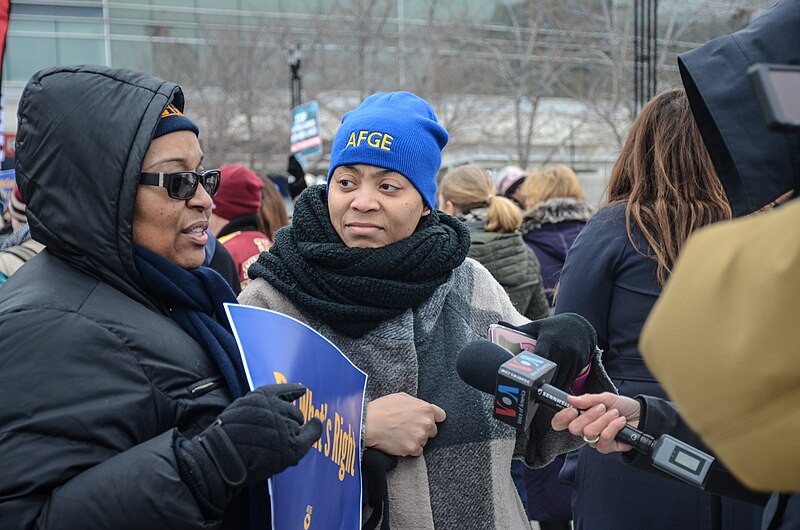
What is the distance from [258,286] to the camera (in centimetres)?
276

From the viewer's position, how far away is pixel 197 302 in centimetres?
235

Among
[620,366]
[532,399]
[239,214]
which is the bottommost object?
[239,214]

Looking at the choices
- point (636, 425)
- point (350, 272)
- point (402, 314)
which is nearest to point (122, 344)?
point (350, 272)

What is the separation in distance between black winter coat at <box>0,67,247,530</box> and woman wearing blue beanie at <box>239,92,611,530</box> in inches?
20.7

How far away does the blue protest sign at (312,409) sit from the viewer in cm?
216

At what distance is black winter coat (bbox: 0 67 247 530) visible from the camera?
1812mm

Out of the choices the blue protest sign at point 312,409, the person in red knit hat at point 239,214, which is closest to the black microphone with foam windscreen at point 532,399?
the blue protest sign at point 312,409

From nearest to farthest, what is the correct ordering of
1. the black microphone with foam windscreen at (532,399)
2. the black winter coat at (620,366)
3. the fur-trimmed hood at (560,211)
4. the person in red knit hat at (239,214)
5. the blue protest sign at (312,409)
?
1. the black microphone with foam windscreen at (532,399)
2. the blue protest sign at (312,409)
3. the black winter coat at (620,366)
4. the person in red knit hat at (239,214)
5. the fur-trimmed hood at (560,211)

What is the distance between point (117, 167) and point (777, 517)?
5.40 ft

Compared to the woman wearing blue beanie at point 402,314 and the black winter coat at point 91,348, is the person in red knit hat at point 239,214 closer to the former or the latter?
the woman wearing blue beanie at point 402,314

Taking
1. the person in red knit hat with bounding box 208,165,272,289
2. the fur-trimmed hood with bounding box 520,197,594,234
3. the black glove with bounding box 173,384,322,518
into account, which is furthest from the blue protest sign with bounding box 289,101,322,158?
the black glove with bounding box 173,384,322,518

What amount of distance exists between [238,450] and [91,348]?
40cm

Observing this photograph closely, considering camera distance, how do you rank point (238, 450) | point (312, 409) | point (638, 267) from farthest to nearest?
point (638, 267)
point (312, 409)
point (238, 450)

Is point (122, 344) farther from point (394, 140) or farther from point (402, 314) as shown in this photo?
point (394, 140)
